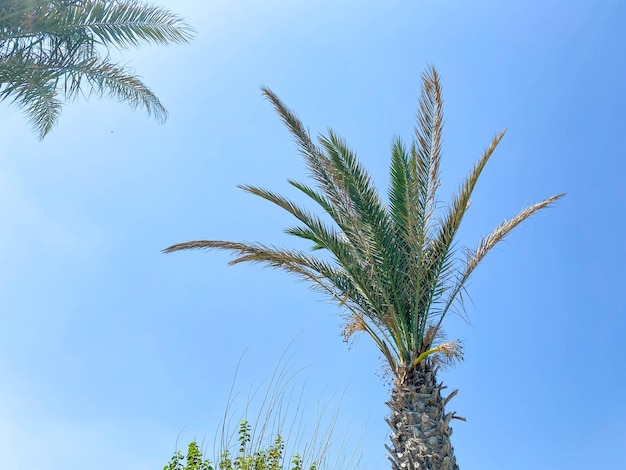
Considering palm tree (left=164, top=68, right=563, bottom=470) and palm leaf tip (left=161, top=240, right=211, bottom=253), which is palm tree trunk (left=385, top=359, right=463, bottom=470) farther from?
palm leaf tip (left=161, top=240, right=211, bottom=253)

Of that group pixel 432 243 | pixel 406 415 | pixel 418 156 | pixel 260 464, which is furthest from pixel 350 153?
pixel 260 464

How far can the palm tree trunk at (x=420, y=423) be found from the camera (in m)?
7.82

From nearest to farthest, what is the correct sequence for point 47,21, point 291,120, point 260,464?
point 260,464, point 47,21, point 291,120

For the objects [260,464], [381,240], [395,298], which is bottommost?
[260,464]

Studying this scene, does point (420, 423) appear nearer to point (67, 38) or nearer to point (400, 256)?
point (400, 256)

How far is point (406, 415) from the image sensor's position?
8117 mm

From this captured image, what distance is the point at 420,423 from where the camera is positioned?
8.06 m

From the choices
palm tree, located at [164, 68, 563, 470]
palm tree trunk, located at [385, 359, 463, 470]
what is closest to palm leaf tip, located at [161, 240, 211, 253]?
palm tree, located at [164, 68, 563, 470]

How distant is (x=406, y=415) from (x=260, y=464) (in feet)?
6.59

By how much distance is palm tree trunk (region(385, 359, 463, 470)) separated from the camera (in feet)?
25.7

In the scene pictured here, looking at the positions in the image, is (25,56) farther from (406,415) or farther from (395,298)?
(406,415)

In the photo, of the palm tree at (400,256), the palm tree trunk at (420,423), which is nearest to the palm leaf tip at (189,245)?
the palm tree at (400,256)

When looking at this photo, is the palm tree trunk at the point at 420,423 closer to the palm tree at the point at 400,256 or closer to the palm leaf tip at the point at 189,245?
the palm tree at the point at 400,256

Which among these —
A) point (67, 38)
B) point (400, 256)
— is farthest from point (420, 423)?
point (67, 38)
